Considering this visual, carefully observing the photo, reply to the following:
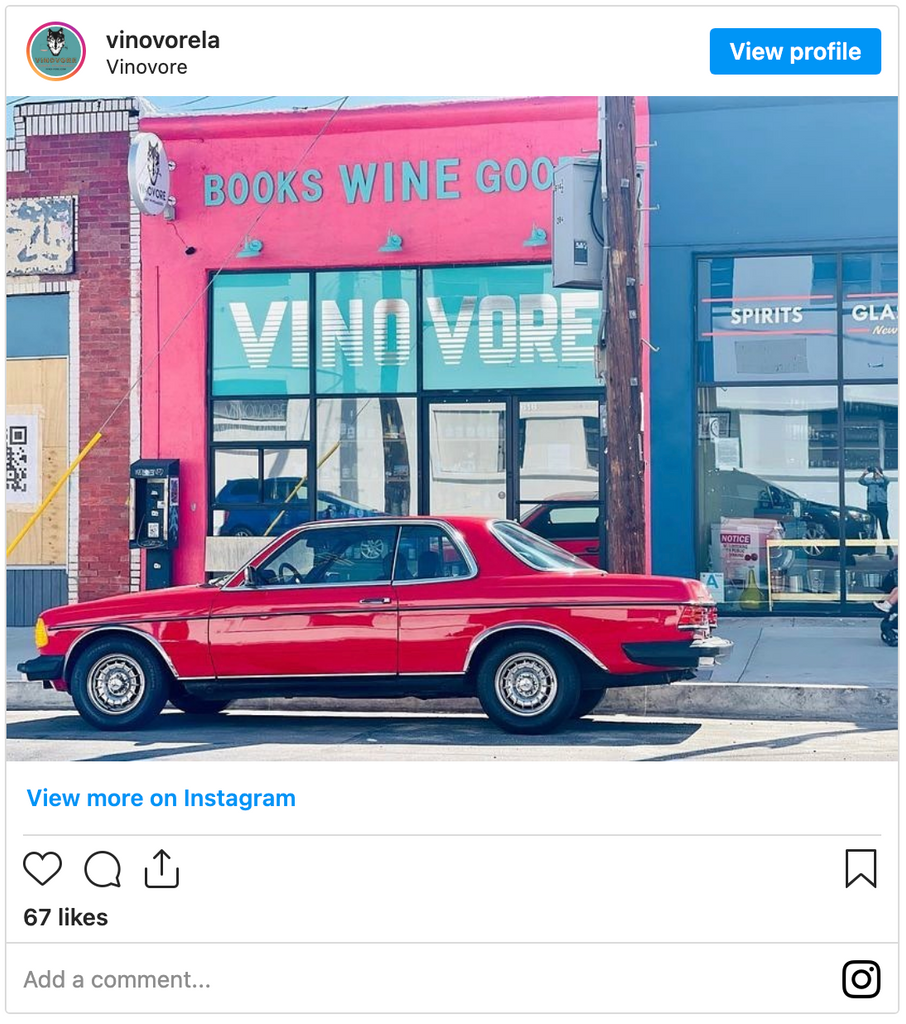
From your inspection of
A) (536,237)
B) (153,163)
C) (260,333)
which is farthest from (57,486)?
(536,237)

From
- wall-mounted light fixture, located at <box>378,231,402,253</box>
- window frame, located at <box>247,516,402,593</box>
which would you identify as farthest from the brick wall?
window frame, located at <box>247,516,402,593</box>

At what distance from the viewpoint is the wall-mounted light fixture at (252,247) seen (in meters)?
15.1

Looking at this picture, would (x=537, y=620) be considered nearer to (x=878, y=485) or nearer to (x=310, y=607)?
(x=310, y=607)

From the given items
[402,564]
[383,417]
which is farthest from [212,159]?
[402,564]

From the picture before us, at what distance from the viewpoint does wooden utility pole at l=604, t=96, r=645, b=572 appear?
10539 mm

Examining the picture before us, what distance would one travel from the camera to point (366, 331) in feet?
48.9

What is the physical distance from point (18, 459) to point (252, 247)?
352 cm

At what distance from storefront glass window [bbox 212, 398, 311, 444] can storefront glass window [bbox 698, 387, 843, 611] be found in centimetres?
426
